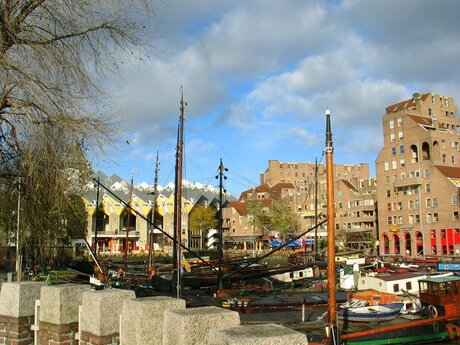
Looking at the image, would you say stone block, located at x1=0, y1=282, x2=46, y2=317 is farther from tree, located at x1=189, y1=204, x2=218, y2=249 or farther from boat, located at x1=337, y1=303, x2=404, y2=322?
tree, located at x1=189, y1=204, x2=218, y2=249

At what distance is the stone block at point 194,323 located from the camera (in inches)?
168

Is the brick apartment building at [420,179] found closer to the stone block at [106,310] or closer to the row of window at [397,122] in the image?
the row of window at [397,122]

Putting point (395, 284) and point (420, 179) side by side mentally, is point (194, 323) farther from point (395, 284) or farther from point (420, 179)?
point (420, 179)

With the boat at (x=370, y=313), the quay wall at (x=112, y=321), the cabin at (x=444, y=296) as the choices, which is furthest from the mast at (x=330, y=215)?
the cabin at (x=444, y=296)

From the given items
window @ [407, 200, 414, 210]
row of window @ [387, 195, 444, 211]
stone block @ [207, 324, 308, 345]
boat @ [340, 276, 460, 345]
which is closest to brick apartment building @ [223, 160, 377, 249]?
A: row of window @ [387, 195, 444, 211]

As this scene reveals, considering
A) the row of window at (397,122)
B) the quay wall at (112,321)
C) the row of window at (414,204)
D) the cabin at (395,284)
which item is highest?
the row of window at (397,122)

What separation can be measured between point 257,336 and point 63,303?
12.1 feet

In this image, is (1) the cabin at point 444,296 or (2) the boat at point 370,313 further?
(2) the boat at point 370,313

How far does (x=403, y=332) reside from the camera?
2005 centimetres

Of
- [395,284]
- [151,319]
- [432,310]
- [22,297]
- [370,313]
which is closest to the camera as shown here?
[151,319]

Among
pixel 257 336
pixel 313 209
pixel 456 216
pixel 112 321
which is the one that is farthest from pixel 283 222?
pixel 257 336

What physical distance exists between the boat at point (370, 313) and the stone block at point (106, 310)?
1900 cm

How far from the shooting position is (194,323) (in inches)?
168

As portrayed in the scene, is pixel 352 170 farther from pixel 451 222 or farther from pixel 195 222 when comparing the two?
pixel 451 222
